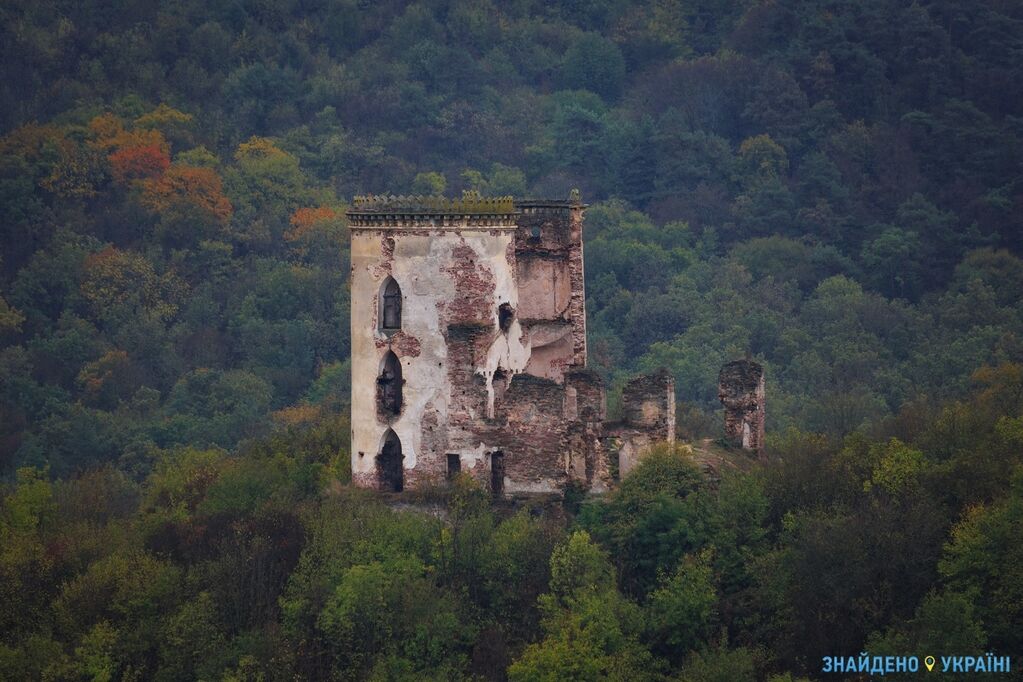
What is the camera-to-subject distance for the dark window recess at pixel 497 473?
3797cm

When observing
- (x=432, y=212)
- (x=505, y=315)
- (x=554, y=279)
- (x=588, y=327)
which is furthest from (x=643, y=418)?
(x=588, y=327)

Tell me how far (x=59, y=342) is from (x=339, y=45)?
22.8 meters

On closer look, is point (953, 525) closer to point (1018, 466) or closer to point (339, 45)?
point (1018, 466)

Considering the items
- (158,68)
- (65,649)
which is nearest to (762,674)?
(65,649)

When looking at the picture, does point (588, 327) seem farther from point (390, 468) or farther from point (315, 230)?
point (390, 468)

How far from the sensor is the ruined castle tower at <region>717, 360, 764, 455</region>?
39562 millimetres

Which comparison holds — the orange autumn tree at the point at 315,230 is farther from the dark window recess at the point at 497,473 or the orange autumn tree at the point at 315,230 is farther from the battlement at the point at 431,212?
the dark window recess at the point at 497,473

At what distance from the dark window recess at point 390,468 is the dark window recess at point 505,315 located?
2.47 metres

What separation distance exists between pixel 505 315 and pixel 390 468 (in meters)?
2.95

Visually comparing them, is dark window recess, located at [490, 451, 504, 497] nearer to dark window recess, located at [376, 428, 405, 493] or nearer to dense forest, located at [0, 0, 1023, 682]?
dense forest, located at [0, 0, 1023, 682]

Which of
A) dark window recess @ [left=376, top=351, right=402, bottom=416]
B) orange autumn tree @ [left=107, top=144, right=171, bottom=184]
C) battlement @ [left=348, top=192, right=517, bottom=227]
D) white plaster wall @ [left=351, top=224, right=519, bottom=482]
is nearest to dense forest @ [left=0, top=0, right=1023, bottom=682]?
orange autumn tree @ [left=107, top=144, right=171, bottom=184]

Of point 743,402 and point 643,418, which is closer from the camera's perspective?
point 643,418

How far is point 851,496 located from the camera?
37.0 m

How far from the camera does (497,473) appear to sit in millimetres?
38062
